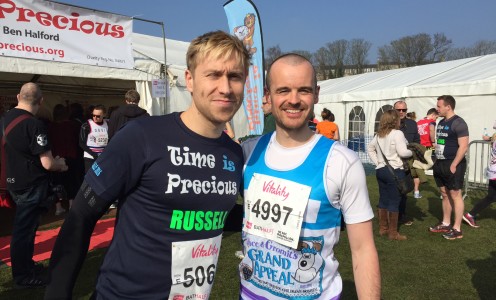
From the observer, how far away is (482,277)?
4.07 m

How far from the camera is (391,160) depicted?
521cm

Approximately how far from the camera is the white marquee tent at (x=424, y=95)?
30.2 feet

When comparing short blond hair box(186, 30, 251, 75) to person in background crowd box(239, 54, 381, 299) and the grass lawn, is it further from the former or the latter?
the grass lawn

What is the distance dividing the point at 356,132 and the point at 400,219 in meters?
7.34

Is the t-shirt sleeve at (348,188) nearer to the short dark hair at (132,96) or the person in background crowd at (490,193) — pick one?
the short dark hair at (132,96)

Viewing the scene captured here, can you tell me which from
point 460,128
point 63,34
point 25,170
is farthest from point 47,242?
point 460,128

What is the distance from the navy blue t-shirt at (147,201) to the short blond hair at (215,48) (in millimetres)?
316

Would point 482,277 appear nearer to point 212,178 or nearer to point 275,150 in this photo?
point 275,150

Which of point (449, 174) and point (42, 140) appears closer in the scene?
point (42, 140)

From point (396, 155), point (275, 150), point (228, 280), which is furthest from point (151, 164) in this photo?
point (396, 155)

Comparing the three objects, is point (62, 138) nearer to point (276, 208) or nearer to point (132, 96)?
point (132, 96)

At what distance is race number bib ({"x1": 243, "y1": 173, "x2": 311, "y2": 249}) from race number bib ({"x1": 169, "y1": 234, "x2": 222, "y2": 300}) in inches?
8.3

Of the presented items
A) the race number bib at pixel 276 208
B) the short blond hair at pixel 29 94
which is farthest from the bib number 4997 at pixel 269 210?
the short blond hair at pixel 29 94

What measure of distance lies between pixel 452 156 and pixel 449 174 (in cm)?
27
